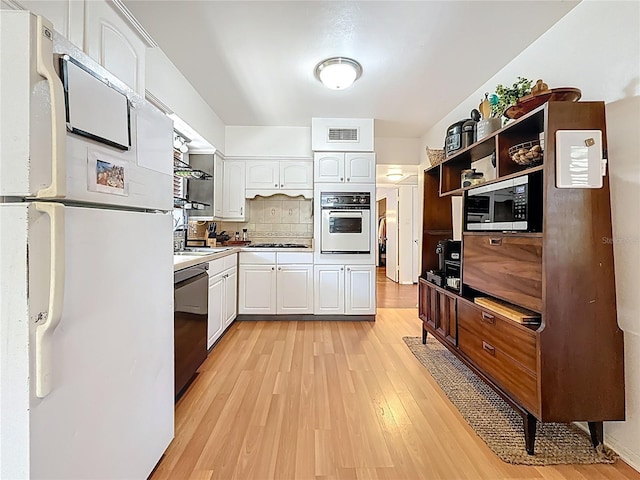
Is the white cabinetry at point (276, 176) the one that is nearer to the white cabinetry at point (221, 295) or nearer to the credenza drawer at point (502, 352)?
the white cabinetry at point (221, 295)

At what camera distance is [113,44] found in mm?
1597

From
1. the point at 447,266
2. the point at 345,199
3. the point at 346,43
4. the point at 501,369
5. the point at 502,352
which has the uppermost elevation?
the point at 346,43

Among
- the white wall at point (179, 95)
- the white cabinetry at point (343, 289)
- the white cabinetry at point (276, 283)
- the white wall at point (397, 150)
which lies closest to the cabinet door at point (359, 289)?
the white cabinetry at point (343, 289)

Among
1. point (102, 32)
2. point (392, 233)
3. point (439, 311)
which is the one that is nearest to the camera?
point (102, 32)

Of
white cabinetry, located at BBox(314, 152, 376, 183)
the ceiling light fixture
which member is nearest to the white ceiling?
the ceiling light fixture

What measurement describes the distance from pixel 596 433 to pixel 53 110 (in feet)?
8.76

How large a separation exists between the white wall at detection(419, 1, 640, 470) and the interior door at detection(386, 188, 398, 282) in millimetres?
5585

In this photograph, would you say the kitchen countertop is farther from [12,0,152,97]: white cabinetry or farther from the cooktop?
[12,0,152,97]: white cabinetry

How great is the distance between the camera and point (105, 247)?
111 centimetres

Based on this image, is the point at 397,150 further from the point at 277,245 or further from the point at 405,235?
the point at 405,235

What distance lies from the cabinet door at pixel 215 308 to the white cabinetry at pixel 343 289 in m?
1.24

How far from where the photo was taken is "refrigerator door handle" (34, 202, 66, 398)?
2.80 ft

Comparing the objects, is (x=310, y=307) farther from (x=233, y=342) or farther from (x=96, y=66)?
(x=96, y=66)

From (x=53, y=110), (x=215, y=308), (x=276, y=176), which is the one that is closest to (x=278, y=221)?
(x=276, y=176)
